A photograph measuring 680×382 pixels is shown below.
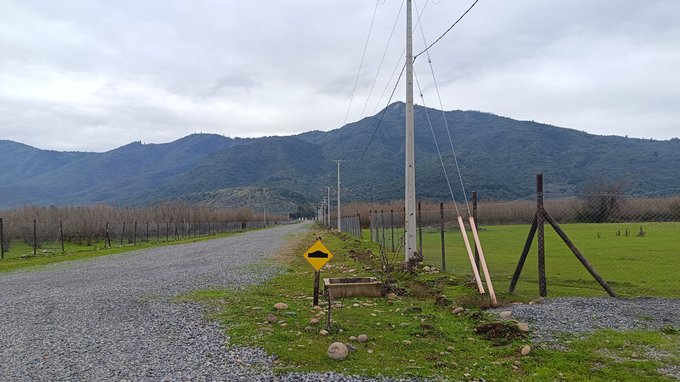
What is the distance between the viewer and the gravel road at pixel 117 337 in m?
6.81

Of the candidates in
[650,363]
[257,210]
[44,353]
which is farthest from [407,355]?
[257,210]

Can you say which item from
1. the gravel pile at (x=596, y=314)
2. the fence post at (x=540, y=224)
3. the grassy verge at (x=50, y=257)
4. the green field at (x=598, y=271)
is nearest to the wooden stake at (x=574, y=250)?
the fence post at (x=540, y=224)

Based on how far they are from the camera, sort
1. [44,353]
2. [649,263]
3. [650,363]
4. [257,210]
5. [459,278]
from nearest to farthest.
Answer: [650,363] < [44,353] < [459,278] < [649,263] < [257,210]

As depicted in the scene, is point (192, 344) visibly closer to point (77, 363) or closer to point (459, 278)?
point (77, 363)

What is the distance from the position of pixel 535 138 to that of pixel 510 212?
12958 cm

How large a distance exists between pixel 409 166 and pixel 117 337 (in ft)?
36.7

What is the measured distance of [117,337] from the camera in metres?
8.87

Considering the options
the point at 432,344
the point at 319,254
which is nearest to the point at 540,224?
the point at 432,344

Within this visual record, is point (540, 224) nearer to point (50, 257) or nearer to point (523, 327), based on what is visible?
point (523, 327)

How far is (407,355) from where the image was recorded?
734cm

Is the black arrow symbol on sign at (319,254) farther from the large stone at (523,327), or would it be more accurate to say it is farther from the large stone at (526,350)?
the large stone at (526,350)

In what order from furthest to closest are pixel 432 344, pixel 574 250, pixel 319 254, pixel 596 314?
1. pixel 319 254
2. pixel 574 250
3. pixel 596 314
4. pixel 432 344

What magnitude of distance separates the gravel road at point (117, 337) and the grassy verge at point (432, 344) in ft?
1.73

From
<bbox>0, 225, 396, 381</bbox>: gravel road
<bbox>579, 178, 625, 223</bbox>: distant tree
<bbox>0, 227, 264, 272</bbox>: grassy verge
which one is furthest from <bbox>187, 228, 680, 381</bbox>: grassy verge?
<bbox>0, 227, 264, 272</bbox>: grassy verge
